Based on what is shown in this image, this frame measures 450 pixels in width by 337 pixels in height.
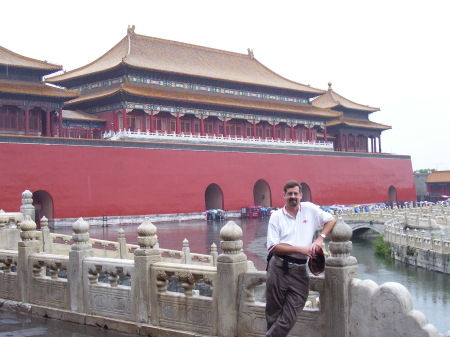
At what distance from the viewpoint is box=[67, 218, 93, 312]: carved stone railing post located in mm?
7301

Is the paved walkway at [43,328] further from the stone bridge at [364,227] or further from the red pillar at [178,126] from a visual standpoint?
the red pillar at [178,126]

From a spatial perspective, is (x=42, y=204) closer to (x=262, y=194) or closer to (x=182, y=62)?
(x=182, y=62)

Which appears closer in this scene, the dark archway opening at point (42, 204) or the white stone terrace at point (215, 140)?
the dark archway opening at point (42, 204)

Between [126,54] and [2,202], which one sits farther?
[126,54]

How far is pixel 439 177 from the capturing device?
51188 mm

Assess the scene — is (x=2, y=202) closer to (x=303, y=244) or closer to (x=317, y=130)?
(x=303, y=244)

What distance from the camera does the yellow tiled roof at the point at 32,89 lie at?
26422 millimetres

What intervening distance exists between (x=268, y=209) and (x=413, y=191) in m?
16.8

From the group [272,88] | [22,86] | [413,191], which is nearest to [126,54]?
[22,86]

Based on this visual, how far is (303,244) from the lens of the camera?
4797 mm

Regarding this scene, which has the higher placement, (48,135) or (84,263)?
(48,135)

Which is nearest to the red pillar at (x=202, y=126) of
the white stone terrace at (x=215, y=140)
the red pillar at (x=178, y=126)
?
the white stone terrace at (x=215, y=140)

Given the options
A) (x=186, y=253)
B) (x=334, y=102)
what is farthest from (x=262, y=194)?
(x=186, y=253)

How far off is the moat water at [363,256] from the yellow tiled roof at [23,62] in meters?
7.97
